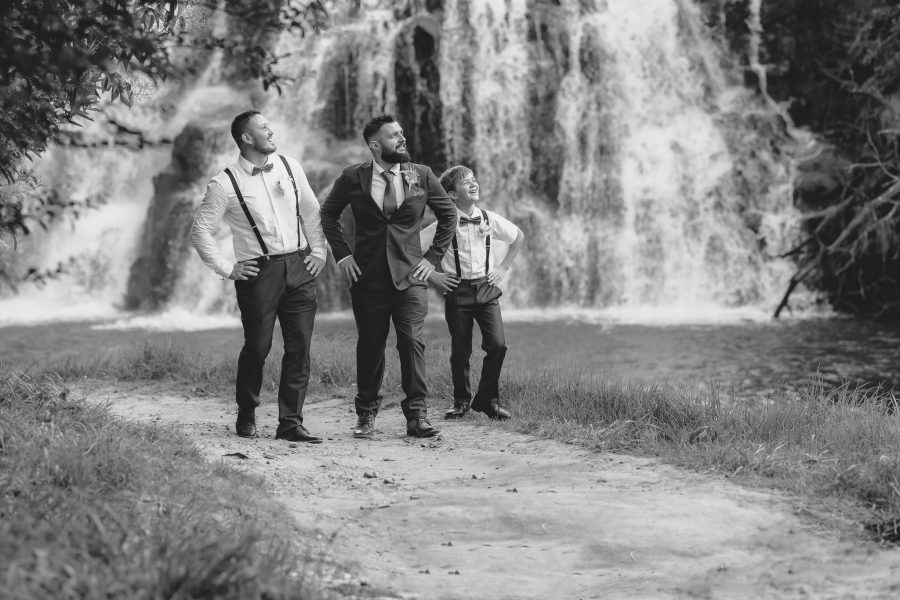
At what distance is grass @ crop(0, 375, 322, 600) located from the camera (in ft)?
11.1

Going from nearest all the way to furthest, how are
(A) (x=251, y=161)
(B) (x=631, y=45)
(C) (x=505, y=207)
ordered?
(A) (x=251, y=161) < (C) (x=505, y=207) < (B) (x=631, y=45)

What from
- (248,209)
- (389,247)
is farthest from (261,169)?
(389,247)

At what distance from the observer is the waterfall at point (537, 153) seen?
1883cm

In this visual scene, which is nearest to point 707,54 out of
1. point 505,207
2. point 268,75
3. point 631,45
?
point 631,45

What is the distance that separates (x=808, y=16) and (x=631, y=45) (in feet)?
10.9

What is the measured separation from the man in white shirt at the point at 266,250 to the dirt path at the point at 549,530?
1.58ft

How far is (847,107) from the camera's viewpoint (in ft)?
64.4

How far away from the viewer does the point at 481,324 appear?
7.59 metres

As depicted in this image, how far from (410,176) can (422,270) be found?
1.98 ft

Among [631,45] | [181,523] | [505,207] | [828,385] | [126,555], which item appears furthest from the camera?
[631,45]

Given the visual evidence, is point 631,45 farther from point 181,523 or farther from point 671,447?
point 181,523

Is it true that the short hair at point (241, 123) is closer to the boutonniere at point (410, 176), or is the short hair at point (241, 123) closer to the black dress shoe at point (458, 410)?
the boutonniere at point (410, 176)

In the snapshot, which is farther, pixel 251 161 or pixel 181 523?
pixel 251 161

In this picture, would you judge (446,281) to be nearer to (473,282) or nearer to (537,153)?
(473,282)
